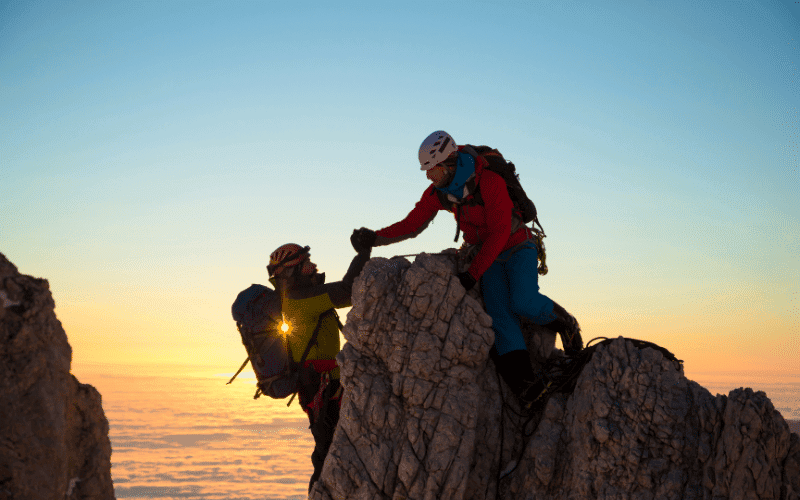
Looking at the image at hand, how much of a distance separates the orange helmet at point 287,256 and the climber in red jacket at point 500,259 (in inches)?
116

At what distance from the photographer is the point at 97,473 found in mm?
7980

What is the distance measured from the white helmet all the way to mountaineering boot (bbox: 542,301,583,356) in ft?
9.08

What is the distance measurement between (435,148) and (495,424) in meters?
3.91

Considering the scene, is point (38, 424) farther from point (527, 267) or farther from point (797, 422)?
point (797, 422)

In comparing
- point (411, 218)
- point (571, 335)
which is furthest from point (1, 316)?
point (571, 335)

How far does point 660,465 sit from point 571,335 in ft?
7.85

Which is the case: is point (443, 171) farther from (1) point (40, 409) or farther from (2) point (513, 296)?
(1) point (40, 409)

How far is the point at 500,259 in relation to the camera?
9.85 m

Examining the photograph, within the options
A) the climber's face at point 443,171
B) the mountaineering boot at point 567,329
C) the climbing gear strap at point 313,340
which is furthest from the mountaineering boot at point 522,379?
the climbing gear strap at point 313,340

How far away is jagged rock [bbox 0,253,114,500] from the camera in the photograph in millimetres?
7145

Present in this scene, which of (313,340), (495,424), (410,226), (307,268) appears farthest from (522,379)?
(307,268)

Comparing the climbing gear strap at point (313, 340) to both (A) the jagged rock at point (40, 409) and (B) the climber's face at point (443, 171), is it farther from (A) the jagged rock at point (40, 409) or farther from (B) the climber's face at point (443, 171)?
(A) the jagged rock at point (40, 409)

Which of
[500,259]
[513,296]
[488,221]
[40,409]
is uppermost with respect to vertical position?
[488,221]

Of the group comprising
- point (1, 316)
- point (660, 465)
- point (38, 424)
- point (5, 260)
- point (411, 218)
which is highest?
point (411, 218)
